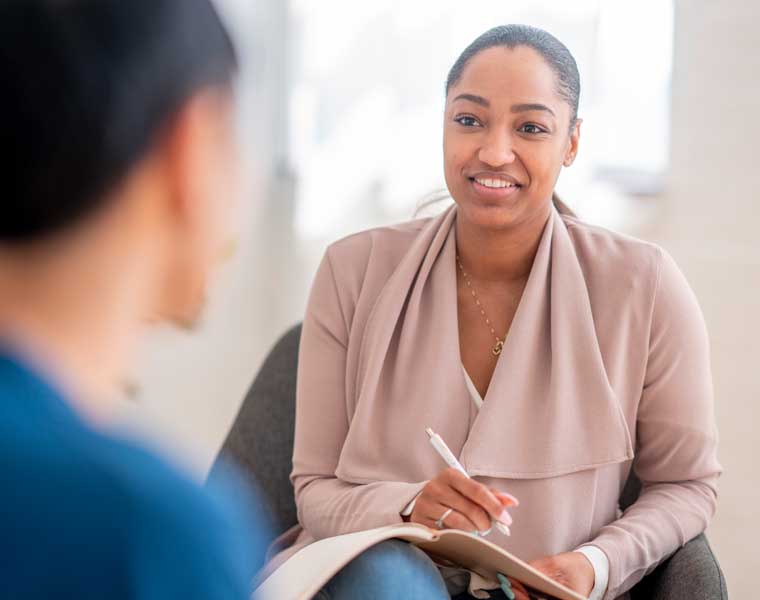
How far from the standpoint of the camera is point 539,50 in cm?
168

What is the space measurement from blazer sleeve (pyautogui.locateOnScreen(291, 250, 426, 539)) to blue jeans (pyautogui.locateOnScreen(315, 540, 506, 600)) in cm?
22

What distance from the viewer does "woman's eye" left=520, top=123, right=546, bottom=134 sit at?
1.67 metres

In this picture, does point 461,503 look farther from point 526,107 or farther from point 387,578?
point 526,107

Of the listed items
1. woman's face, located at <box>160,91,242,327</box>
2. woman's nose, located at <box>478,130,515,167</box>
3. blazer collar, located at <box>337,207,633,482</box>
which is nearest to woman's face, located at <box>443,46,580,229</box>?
woman's nose, located at <box>478,130,515,167</box>

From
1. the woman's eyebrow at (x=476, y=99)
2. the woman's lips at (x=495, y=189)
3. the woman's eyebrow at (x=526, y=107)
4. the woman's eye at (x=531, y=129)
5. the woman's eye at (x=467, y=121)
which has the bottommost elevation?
the woman's lips at (x=495, y=189)

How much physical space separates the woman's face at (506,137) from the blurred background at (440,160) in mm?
387

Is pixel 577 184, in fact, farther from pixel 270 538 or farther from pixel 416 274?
pixel 270 538

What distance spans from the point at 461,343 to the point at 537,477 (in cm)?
25

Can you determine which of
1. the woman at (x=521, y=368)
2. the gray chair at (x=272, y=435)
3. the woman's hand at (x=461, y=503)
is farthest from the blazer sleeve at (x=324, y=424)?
the gray chair at (x=272, y=435)

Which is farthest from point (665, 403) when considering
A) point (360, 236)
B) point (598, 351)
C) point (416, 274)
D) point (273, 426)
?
point (273, 426)

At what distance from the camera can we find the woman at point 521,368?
162 cm

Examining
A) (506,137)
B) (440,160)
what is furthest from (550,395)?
(440,160)

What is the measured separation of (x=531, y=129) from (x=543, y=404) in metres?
0.42

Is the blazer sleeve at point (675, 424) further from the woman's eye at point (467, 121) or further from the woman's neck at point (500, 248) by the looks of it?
the woman's eye at point (467, 121)
